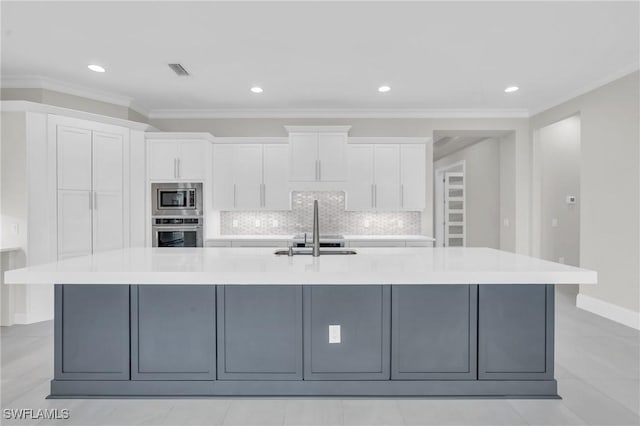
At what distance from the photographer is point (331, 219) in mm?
5227

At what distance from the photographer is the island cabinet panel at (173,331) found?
2.15 metres

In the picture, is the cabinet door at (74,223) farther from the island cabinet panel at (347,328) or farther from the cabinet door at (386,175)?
the cabinet door at (386,175)

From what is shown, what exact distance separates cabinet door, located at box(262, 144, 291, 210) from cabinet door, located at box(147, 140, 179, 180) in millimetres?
1217

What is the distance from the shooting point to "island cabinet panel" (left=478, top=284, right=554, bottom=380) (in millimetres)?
2146

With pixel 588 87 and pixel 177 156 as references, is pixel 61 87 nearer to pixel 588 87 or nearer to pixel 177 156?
pixel 177 156

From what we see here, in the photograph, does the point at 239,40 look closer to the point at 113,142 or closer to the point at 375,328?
the point at 113,142

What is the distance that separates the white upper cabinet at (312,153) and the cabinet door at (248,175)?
1.69 ft

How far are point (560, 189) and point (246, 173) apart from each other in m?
5.07

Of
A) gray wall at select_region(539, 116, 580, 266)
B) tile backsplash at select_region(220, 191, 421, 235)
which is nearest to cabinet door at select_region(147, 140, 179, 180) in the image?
tile backsplash at select_region(220, 191, 421, 235)

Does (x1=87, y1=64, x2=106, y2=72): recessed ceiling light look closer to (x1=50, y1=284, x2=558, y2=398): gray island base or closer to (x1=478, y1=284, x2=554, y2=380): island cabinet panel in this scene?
(x1=50, y1=284, x2=558, y2=398): gray island base

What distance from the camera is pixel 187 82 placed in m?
3.99

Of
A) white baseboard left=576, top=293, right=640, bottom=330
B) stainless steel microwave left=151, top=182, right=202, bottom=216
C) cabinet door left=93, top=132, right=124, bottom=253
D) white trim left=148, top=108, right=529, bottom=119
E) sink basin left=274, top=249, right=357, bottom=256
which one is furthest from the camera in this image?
white trim left=148, top=108, right=529, bottom=119

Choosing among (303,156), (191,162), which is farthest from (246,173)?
(303,156)

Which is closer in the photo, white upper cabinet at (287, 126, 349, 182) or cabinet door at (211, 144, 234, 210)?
white upper cabinet at (287, 126, 349, 182)
